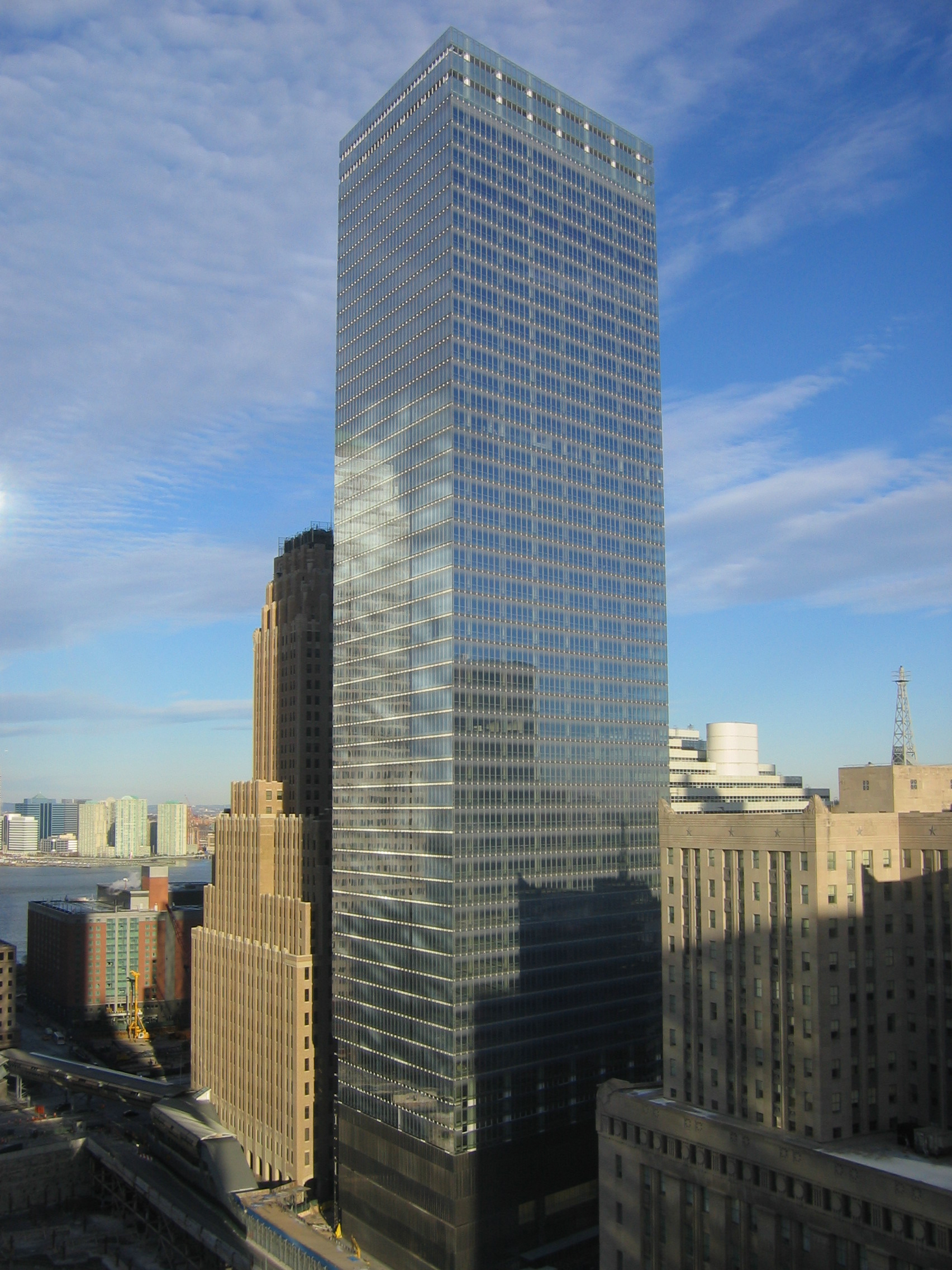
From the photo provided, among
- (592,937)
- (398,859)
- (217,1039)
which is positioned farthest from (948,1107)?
(217,1039)

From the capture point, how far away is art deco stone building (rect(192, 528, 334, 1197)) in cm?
15938

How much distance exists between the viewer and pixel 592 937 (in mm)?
144500

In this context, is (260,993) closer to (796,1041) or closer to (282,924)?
(282,924)

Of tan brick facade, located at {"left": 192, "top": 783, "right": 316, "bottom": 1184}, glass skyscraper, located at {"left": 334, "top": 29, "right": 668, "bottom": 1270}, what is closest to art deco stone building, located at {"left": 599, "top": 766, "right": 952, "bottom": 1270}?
glass skyscraper, located at {"left": 334, "top": 29, "right": 668, "bottom": 1270}

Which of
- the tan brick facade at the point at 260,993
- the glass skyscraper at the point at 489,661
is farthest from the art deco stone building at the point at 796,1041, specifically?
the tan brick facade at the point at 260,993

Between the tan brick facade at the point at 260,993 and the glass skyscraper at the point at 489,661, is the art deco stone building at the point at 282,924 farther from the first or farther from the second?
the glass skyscraper at the point at 489,661

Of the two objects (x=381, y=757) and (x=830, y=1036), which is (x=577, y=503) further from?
(x=830, y=1036)

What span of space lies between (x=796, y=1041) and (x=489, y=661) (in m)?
58.3

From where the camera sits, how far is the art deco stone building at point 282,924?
159375mm

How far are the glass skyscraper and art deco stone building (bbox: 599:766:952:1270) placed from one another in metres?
25.1

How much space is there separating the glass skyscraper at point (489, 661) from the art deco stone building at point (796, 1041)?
25.1 metres

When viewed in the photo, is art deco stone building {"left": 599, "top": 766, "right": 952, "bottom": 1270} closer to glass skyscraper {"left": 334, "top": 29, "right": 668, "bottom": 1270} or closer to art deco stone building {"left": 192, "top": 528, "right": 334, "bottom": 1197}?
glass skyscraper {"left": 334, "top": 29, "right": 668, "bottom": 1270}

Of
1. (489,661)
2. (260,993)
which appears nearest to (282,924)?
(260,993)

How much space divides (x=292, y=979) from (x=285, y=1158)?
82.7 feet
